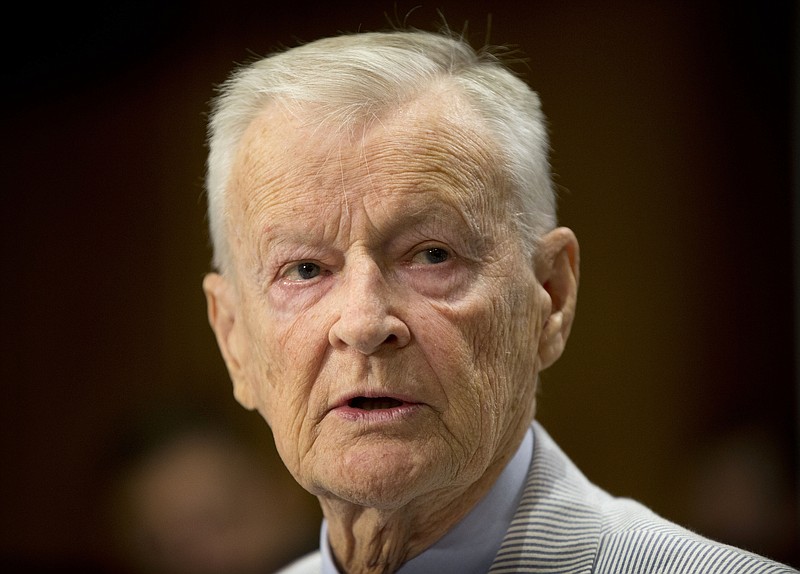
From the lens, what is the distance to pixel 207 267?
2520 mm

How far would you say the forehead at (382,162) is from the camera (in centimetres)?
147

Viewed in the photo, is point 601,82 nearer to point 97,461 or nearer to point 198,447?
point 198,447

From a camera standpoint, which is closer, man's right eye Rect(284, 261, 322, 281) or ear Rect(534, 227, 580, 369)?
man's right eye Rect(284, 261, 322, 281)

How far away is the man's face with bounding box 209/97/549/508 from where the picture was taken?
4.69 feet

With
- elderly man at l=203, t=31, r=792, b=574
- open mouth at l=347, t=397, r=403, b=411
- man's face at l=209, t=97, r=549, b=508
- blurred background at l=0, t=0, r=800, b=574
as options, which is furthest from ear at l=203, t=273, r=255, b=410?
blurred background at l=0, t=0, r=800, b=574

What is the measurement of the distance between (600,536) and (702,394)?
1048 mm

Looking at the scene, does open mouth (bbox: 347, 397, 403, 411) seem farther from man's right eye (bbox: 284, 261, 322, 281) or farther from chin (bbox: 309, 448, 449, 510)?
man's right eye (bbox: 284, 261, 322, 281)

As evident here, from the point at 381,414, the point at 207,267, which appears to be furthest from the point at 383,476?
the point at 207,267

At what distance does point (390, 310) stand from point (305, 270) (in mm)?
167

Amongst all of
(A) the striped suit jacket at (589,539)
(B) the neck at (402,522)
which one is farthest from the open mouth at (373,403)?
(A) the striped suit jacket at (589,539)

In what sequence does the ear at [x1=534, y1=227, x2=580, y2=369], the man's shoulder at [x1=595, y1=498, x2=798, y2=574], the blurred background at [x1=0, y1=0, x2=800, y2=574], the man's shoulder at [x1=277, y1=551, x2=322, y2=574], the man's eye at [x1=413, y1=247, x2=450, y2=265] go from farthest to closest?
the blurred background at [x1=0, y1=0, x2=800, y2=574]
the man's shoulder at [x1=277, y1=551, x2=322, y2=574]
the ear at [x1=534, y1=227, x2=580, y2=369]
the man's eye at [x1=413, y1=247, x2=450, y2=265]
the man's shoulder at [x1=595, y1=498, x2=798, y2=574]

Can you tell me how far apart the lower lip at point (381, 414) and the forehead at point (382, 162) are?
294 millimetres

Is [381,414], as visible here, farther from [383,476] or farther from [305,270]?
[305,270]

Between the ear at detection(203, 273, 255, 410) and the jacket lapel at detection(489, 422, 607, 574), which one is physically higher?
the ear at detection(203, 273, 255, 410)
